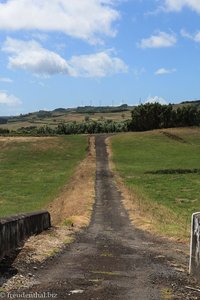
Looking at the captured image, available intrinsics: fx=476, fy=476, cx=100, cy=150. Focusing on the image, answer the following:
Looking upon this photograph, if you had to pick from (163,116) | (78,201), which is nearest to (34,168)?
(78,201)

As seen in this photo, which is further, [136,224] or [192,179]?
[192,179]

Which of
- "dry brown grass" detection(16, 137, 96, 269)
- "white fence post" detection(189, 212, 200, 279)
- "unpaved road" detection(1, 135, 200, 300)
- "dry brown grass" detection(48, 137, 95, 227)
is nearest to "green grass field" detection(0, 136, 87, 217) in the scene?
"dry brown grass" detection(48, 137, 95, 227)

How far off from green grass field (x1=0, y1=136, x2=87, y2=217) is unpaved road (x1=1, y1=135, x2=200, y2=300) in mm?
17860

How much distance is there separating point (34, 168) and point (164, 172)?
17.1 meters

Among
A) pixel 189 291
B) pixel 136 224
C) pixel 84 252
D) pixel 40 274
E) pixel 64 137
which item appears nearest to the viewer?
pixel 189 291

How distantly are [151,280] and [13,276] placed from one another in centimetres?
267

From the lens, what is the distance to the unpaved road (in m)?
8.08

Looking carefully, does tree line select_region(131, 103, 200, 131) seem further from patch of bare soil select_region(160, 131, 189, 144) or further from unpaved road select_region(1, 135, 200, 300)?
unpaved road select_region(1, 135, 200, 300)

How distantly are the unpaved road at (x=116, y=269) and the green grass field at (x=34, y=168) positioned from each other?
1786 cm

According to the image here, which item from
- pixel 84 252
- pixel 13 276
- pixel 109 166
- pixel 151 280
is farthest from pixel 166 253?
pixel 109 166

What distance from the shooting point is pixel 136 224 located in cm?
2175

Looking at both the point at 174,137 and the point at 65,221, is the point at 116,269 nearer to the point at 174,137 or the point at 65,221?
the point at 65,221

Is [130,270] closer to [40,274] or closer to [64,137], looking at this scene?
[40,274]

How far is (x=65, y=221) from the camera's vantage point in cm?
2138
